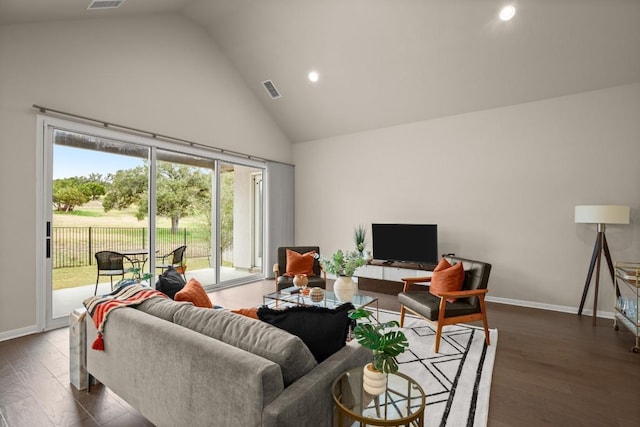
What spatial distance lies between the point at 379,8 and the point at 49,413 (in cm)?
535

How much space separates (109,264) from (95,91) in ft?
7.46

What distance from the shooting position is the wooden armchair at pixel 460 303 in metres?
3.27

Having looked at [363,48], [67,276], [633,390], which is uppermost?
[363,48]

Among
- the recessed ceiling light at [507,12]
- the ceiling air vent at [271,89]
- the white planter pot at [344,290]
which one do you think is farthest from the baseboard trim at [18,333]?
the recessed ceiling light at [507,12]

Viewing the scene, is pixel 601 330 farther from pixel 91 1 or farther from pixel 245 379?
pixel 91 1

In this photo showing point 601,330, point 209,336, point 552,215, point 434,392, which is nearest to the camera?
point 209,336

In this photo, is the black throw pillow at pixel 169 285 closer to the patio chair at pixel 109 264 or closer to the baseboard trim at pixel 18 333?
the patio chair at pixel 109 264

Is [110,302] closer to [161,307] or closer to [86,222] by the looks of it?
[161,307]

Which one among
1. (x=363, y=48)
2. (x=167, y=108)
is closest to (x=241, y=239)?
(x=167, y=108)

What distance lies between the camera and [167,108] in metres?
5.05

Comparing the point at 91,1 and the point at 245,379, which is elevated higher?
the point at 91,1

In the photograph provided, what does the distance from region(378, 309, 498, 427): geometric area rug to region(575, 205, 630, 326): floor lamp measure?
165cm

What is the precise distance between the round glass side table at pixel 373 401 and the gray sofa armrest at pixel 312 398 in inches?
1.9

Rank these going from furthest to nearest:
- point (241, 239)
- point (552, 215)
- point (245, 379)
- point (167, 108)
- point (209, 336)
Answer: point (241, 239) < point (167, 108) < point (552, 215) < point (209, 336) < point (245, 379)
